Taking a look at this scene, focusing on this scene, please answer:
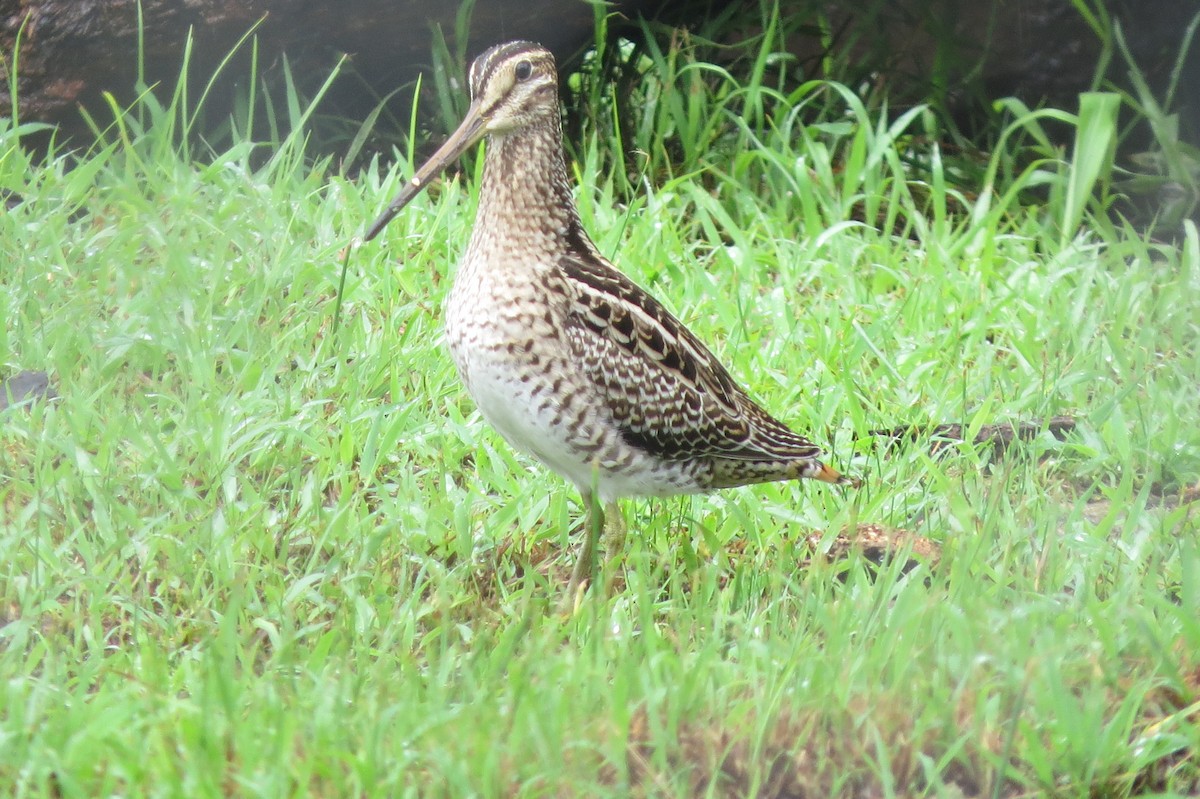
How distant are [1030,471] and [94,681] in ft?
8.12

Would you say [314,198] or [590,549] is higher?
[314,198]

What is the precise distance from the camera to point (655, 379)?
12.2 feet

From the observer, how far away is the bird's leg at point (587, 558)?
3.61 metres

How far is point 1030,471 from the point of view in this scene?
4.06 meters

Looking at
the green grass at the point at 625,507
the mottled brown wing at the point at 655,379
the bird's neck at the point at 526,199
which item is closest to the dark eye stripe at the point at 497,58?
the bird's neck at the point at 526,199

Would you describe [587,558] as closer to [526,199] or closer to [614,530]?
[614,530]

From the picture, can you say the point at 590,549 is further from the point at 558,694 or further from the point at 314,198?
the point at 314,198

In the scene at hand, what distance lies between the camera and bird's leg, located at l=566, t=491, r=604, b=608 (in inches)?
142

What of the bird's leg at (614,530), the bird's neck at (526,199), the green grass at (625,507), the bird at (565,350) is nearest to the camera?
the green grass at (625,507)

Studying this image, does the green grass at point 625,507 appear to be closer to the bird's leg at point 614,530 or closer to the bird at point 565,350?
the bird's leg at point 614,530

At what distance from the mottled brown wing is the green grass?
0.31 metres

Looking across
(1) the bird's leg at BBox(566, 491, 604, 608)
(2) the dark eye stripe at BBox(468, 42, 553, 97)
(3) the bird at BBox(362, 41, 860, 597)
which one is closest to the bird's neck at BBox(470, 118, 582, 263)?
(3) the bird at BBox(362, 41, 860, 597)

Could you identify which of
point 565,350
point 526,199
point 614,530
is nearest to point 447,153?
point 526,199

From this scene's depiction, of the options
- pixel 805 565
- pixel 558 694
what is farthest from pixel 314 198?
pixel 558 694
